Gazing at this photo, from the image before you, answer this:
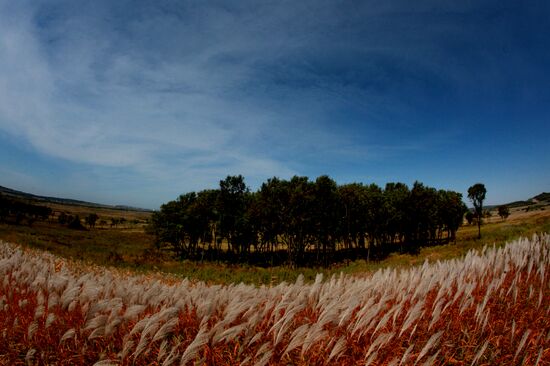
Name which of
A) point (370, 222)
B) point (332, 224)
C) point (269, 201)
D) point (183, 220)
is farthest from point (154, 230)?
point (370, 222)

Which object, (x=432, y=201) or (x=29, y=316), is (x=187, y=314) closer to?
(x=29, y=316)

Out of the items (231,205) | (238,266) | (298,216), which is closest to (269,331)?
(238,266)

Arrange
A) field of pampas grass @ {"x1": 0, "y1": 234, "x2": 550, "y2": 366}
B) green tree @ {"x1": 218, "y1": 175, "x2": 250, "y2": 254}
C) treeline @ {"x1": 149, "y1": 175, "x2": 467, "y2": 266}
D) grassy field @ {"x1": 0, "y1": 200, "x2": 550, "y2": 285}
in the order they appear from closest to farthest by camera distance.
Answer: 1. field of pampas grass @ {"x1": 0, "y1": 234, "x2": 550, "y2": 366}
2. grassy field @ {"x1": 0, "y1": 200, "x2": 550, "y2": 285}
3. treeline @ {"x1": 149, "y1": 175, "x2": 467, "y2": 266}
4. green tree @ {"x1": 218, "y1": 175, "x2": 250, "y2": 254}

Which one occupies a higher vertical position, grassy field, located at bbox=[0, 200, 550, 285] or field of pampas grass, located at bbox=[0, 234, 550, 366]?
field of pampas grass, located at bbox=[0, 234, 550, 366]

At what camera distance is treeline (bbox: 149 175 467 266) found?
2201 inches

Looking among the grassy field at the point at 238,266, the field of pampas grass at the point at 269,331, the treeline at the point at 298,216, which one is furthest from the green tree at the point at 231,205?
the field of pampas grass at the point at 269,331

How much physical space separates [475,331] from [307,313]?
74.5 inches

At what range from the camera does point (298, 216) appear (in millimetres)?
53844

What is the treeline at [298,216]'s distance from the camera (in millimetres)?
55906

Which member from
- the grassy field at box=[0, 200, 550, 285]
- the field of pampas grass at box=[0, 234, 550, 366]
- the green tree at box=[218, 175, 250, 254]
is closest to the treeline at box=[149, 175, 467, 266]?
the green tree at box=[218, 175, 250, 254]

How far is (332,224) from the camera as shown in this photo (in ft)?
202

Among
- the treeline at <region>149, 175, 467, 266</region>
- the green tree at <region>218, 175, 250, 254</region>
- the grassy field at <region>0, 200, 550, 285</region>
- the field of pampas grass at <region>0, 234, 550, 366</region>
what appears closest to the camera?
the field of pampas grass at <region>0, 234, 550, 366</region>

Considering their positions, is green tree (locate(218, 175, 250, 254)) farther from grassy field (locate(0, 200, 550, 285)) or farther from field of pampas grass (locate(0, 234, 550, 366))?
field of pampas grass (locate(0, 234, 550, 366))

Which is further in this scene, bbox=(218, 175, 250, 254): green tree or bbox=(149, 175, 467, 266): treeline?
bbox=(218, 175, 250, 254): green tree
